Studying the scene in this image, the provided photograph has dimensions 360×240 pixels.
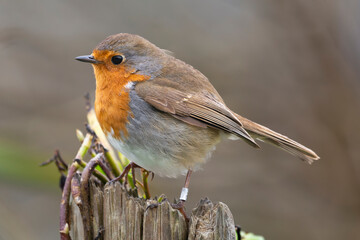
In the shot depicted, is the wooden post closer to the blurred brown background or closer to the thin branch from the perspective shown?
the thin branch

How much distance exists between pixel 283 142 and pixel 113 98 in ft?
3.85

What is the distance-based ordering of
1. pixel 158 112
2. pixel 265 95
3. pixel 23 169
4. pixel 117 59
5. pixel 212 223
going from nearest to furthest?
pixel 212 223 < pixel 158 112 < pixel 117 59 < pixel 23 169 < pixel 265 95

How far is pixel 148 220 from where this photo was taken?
88.4 inches

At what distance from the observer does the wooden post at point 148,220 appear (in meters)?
2.16

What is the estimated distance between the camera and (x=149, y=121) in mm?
3129

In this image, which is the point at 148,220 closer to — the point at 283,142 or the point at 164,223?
the point at 164,223

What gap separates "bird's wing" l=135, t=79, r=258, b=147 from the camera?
320 centimetres

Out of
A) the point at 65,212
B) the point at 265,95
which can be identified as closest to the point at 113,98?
the point at 65,212

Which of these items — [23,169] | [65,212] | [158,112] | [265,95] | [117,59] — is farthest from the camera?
[265,95]

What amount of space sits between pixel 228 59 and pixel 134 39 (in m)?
2.79

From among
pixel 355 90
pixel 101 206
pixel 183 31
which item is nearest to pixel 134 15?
pixel 183 31

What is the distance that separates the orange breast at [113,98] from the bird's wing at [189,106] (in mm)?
97

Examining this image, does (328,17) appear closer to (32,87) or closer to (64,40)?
(64,40)

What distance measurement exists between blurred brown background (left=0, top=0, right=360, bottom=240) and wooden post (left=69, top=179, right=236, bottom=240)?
10.9 feet
